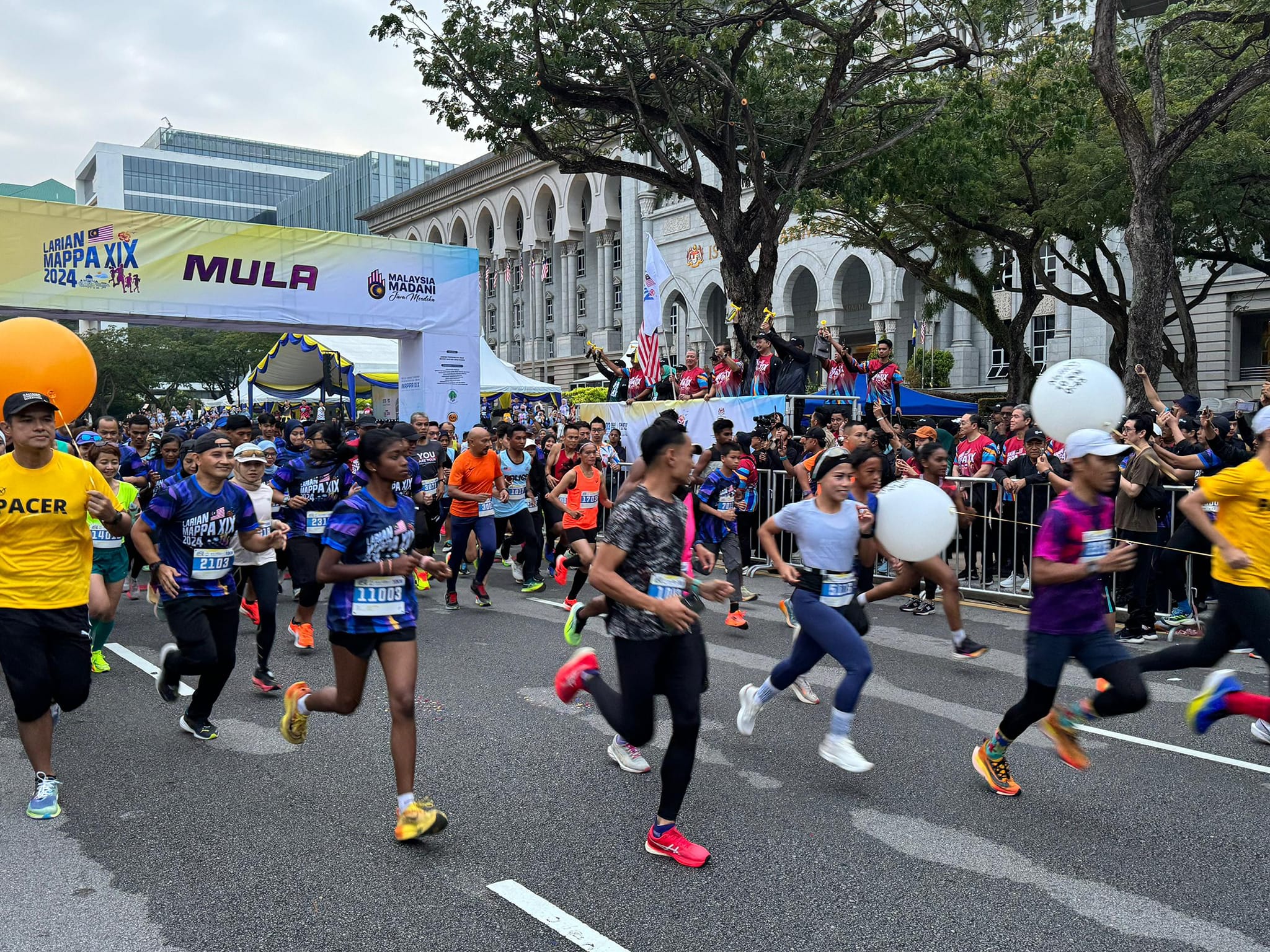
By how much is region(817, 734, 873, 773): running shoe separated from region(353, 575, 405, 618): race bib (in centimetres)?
225

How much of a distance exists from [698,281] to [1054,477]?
41419 millimetres

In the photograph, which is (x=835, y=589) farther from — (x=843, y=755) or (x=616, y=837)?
(x=616, y=837)

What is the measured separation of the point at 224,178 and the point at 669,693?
139943 millimetres

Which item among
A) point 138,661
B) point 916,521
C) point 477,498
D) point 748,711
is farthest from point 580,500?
point 916,521

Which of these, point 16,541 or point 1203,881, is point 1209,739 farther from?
point 16,541

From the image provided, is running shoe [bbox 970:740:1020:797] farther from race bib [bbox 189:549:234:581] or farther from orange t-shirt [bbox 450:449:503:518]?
orange t-shirt [bbox 450:449:503:518]

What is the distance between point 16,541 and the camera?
4785mm

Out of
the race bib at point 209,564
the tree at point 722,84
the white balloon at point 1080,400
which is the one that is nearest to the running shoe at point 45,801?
the race bib at point 209,564

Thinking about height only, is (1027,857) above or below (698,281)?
below

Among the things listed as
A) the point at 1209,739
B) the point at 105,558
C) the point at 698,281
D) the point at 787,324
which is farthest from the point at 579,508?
the point at 698,281

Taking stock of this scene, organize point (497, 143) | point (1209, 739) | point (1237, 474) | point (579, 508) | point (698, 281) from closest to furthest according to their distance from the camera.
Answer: point (1237, 474), point (1209, 739), point (579, 508), point (497, 143), point (698, 281)

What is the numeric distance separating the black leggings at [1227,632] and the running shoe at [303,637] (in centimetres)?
613

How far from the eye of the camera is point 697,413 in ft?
52.2

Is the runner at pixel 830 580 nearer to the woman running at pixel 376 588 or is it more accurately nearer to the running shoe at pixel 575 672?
the running shoe at pixel 575 672
